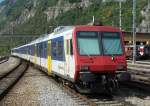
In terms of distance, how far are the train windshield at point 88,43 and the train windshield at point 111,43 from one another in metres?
0.29

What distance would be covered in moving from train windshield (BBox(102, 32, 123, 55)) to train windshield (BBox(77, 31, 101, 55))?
0.95 ft

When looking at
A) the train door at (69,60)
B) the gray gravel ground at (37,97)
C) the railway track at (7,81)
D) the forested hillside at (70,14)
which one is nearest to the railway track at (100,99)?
the gray gravel ground at (37,97)

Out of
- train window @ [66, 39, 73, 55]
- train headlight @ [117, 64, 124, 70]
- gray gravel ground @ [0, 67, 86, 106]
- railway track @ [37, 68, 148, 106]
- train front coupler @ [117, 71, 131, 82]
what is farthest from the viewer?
train window @ [66, 39, 73, 55]

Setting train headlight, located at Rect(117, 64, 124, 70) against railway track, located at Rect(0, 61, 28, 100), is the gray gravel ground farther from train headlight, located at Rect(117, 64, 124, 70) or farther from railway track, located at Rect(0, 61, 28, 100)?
train headlight, located at Rect(117, 64, 124, 70)

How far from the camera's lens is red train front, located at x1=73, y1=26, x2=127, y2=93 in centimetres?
1625

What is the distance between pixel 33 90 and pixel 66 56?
251 centimetres

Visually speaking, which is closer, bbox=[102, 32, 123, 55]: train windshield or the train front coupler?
the train front coupler

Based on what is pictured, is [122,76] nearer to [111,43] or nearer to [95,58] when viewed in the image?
[95,58]

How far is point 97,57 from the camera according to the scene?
54.2ft

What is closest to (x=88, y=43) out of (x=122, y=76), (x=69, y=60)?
(x=69, y=60)

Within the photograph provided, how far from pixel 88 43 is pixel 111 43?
946mm

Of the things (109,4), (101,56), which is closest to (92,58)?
(101,56)

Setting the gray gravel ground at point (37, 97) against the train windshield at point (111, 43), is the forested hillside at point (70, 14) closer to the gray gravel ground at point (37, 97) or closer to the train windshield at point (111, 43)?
the gray gravel ground at point (37, 97)

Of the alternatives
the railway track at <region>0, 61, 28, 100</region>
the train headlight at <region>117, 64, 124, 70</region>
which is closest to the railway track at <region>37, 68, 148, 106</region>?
the train headlight at <region>117, 64, 124, 70</region>
